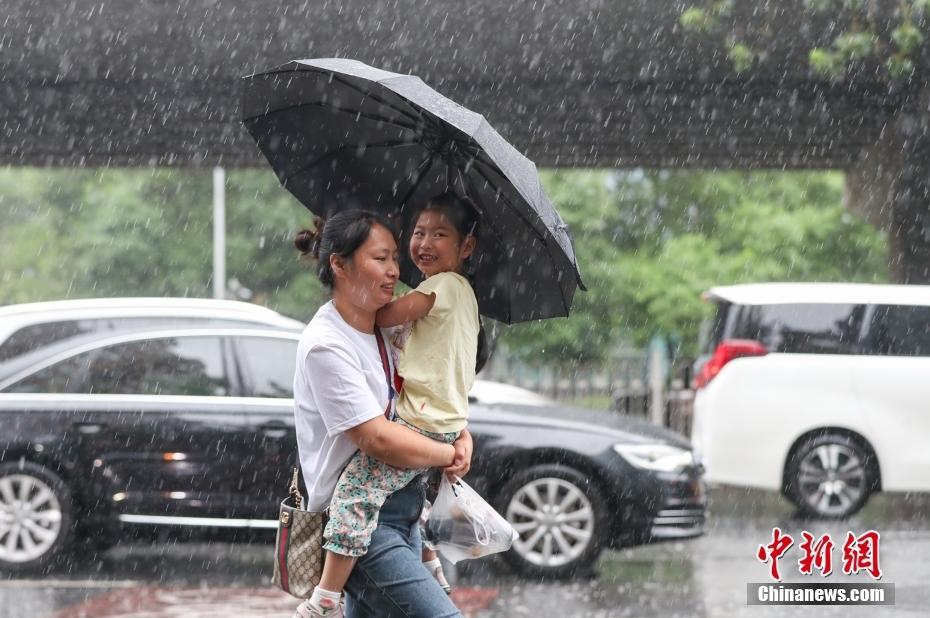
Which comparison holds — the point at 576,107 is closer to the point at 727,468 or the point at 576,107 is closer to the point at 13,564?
the point at 727,468

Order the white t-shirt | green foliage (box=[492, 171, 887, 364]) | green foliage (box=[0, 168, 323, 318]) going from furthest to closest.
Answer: green foliage (box=[0, 168, 323, 318]) → green foliage (box=[492, 171, 887, 364]) → the white t-shirt

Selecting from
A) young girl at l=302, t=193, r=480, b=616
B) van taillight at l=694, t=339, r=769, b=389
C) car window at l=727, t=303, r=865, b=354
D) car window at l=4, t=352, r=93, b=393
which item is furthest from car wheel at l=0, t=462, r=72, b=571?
car window at l=727, t=303, r=865, b=354

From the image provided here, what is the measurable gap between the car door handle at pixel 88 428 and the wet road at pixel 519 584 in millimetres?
920

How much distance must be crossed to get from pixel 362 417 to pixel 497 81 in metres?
9.80

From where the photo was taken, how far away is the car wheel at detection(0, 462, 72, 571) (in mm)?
8109

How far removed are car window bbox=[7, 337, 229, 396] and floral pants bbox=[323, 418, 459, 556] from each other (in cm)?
548

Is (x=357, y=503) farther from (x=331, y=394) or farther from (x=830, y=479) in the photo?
(x=830, y=479)

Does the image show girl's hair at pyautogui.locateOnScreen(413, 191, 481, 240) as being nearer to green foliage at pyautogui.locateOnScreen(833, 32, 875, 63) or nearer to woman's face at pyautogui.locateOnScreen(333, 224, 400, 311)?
woman's face at pyautogui.locateOnScreen(333, 224, 400, 311)

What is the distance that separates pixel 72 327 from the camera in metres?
8.54

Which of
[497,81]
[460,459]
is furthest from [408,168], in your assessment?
[497,81]

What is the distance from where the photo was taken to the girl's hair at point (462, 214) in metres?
3.40

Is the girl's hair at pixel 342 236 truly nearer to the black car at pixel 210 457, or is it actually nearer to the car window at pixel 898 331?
the black car at pixel 210 457

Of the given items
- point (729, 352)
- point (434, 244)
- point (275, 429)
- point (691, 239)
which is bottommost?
point (275, 429)

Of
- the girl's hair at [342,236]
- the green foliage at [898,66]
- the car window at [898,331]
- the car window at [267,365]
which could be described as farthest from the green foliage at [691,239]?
the girl's hair at [342,236]
